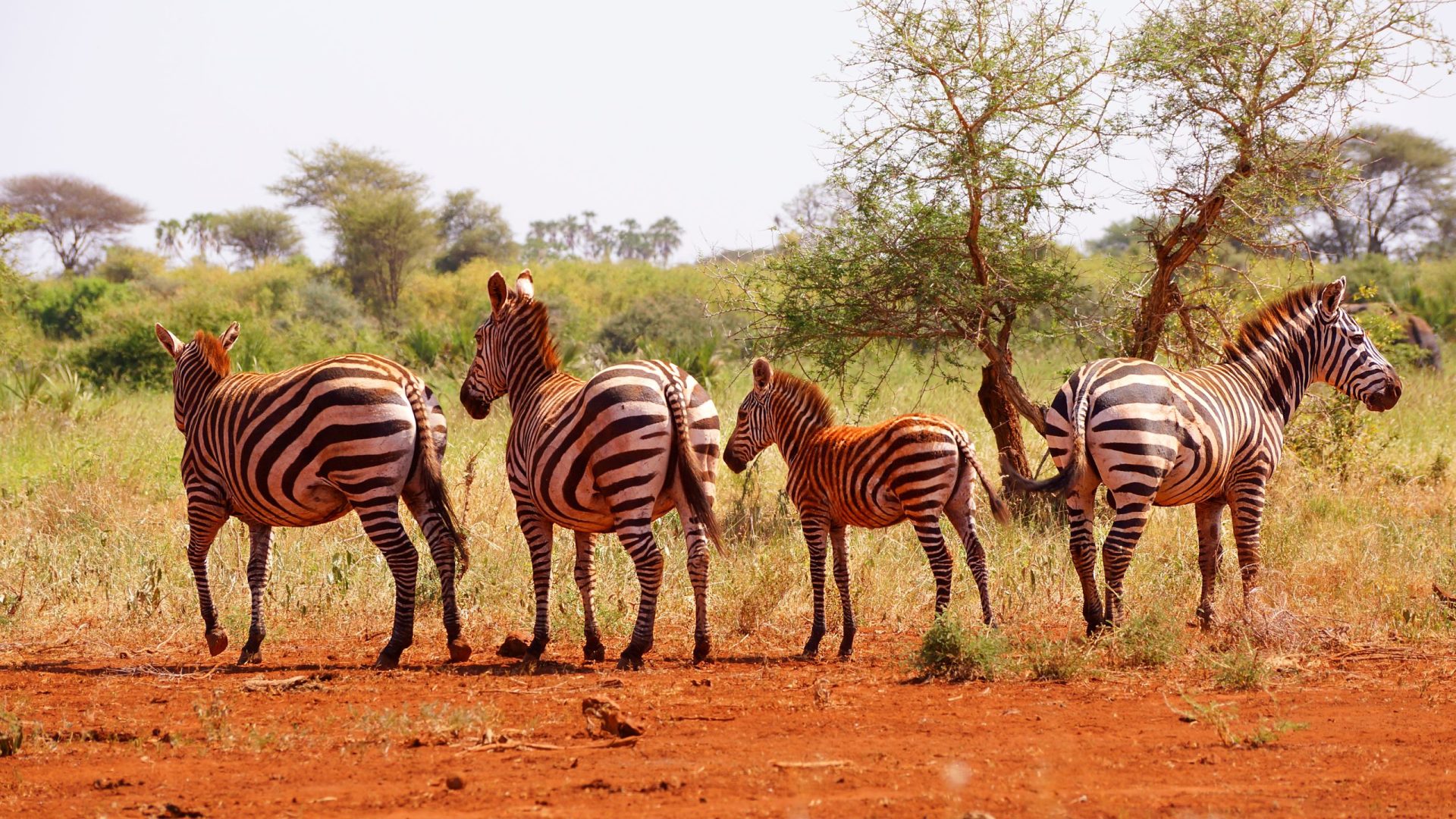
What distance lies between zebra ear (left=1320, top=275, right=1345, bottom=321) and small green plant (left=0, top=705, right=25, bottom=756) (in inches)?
314

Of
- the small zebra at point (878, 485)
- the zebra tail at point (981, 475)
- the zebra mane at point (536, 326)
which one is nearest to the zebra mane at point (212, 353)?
the zebra mane at point (536, 326)

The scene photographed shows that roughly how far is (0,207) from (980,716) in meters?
18.5

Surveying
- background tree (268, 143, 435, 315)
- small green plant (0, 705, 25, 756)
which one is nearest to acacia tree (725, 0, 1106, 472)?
small green plant (0, 705, 25, 756)

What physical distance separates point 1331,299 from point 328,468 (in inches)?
259

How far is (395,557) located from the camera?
745 cm

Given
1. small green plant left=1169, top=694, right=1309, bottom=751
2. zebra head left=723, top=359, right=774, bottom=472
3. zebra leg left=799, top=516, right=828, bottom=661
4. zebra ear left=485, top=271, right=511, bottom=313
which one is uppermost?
Result: zebra ear left=485, top=271, right=511, bottom=313

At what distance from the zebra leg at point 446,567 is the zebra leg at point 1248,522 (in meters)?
4.82

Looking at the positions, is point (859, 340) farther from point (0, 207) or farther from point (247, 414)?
point (0, 207)

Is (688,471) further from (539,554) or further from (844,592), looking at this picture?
(844,592)

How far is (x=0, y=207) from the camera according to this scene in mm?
19250

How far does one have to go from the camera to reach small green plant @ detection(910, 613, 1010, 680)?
6.64m

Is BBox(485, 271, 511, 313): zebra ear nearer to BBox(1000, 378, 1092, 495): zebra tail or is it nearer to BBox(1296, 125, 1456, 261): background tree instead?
BBox(1000, 378, 1092, 495): zebra tail

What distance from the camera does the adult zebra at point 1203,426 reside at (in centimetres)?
745

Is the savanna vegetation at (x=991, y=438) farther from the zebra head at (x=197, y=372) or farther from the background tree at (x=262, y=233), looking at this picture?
the background tree at (x=262, y=233)
